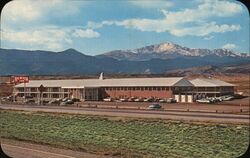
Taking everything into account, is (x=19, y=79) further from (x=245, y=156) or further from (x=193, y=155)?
(x=245, y=156)

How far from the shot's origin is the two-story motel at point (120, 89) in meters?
16.7

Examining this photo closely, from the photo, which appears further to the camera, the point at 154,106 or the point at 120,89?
the point at 154,106

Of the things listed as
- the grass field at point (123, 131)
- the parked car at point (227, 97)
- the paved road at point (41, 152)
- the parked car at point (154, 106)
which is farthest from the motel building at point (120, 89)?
the paved road at point (41, 152)

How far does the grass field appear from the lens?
1384 centimetres

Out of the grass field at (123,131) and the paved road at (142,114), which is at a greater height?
the paved road at (142,114)

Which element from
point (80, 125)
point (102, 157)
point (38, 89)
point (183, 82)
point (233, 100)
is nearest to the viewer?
point (102, 157)

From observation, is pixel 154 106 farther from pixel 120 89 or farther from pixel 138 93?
pixel 120 89

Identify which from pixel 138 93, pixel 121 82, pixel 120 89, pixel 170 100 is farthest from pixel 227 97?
pixel 120 89

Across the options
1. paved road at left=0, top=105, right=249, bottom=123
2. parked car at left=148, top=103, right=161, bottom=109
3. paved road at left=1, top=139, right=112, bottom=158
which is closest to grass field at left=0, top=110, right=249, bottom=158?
paved road at left=0, top=105, right=249, bottom=123

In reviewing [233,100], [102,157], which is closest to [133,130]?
[102,157]

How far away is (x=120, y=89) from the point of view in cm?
2189

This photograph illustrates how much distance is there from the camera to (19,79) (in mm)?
8984

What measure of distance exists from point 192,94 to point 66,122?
1358cm

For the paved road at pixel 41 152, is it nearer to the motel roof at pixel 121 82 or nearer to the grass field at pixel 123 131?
the grass field at pixel 123 131
